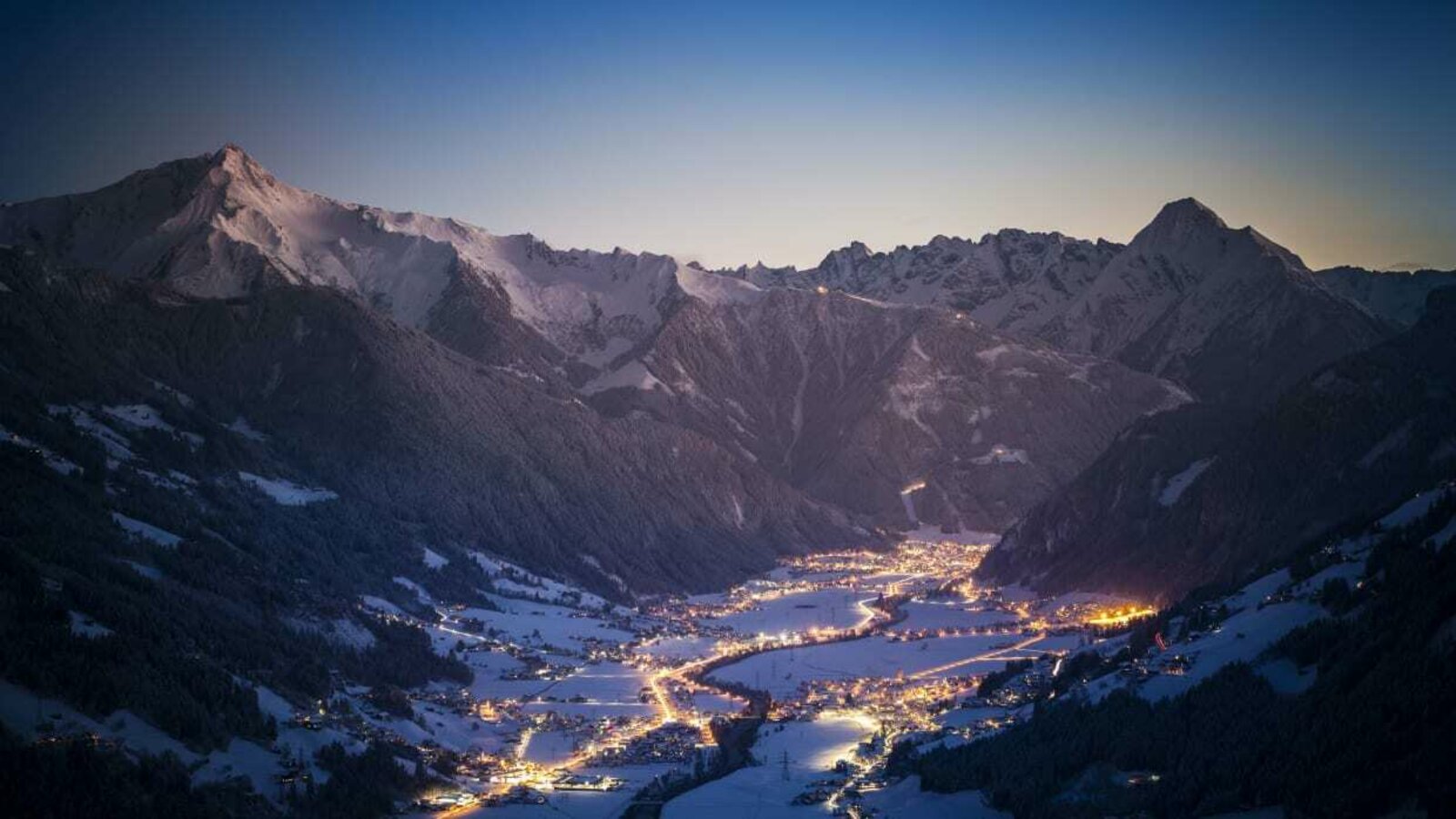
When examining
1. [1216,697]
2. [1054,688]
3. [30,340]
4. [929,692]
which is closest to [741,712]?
[929,692]

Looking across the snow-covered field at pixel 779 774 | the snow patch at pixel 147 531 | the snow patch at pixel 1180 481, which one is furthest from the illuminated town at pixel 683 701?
the snow patch at pixel 147 531

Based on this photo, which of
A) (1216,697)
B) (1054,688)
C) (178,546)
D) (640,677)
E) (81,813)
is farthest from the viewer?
(640,677)

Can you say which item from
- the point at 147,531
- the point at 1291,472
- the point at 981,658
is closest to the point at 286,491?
the point at 147,531

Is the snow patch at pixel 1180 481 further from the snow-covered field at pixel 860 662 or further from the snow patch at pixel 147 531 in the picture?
the snow patch at pixel 147 531

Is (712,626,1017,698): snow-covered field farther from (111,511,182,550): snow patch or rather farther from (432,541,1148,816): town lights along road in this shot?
(111,511,182,550): snow patch

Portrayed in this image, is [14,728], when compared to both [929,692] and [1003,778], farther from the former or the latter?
[929,692]

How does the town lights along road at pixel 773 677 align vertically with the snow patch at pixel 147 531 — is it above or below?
below

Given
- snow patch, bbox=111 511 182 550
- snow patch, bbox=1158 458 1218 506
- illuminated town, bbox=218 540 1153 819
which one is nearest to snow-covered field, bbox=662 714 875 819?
illuminated town, bbox=218 540 1153 819

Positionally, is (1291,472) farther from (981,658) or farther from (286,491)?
(286,491)
